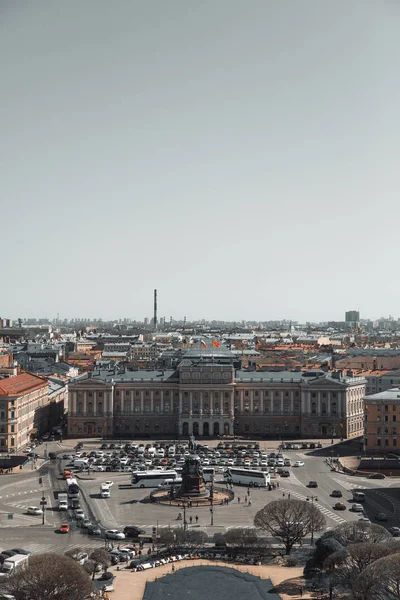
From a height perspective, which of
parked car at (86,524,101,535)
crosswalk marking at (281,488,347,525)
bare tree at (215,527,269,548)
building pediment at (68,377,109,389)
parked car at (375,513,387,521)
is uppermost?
building pediment at (68,377,109,389)

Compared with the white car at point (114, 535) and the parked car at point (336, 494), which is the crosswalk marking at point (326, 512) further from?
the white car at point (114, 535)

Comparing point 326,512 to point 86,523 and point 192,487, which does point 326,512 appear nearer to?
point 192,487

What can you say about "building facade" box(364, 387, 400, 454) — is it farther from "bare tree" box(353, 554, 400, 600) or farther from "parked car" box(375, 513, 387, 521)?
"bare tree" box(353, 554, 400, 600)

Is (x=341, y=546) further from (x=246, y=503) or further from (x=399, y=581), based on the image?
(x=246, y=503)

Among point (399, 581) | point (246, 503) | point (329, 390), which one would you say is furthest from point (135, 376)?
point (399, 581)

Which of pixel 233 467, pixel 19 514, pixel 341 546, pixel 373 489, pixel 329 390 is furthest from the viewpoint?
pixel 329 390

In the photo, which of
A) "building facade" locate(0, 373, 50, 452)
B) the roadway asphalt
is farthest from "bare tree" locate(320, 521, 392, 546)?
"building facade" locate(0, 373, 50, 452)
